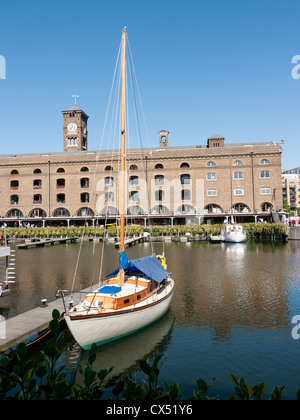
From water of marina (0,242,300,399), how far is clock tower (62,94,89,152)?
6127 centimetres

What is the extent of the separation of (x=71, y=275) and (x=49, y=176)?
49512 mm

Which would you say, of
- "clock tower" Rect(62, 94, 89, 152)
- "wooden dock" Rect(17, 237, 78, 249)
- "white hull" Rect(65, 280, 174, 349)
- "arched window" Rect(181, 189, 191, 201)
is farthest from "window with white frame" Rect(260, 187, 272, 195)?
"white hull" Rect(65, 280, 174, 349)

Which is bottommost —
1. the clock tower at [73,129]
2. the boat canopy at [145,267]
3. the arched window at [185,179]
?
the boat canopy at [145,267]

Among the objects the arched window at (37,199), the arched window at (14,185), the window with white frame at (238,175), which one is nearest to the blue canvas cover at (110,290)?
the window with white frame at (238,175)

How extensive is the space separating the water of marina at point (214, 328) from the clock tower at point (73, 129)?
201 ft

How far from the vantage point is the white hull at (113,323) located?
10664mm

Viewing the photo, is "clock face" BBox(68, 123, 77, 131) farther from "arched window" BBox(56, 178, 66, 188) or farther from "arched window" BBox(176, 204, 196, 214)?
"arched window" BBox(176, 204, 196, 214)

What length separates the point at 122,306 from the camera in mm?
12055

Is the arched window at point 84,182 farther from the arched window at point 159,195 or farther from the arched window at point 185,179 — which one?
the arched window at point 185,179

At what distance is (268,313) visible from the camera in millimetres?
14969

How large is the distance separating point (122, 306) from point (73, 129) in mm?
77077

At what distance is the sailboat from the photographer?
10828 mm
